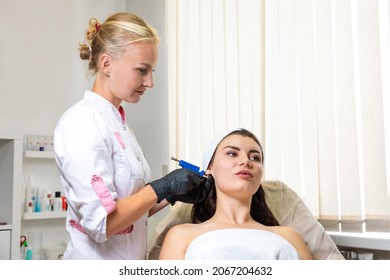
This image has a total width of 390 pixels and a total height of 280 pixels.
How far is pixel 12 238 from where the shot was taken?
2162mm

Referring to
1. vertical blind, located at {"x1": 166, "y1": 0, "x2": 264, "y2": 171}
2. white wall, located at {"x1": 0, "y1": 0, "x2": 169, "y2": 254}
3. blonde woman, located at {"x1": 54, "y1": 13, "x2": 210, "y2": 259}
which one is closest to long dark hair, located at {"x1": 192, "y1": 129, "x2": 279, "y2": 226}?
blonde woman, located at {"x1": 54, "y1": 13, "x2": 210, "y2": 259}

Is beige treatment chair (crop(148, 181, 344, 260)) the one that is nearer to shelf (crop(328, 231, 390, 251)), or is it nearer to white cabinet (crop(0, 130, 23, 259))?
shelf (crop(328, 231, 390, 251))

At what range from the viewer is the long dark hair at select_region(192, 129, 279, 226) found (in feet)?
4.97

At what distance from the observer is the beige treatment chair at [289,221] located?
1427mm

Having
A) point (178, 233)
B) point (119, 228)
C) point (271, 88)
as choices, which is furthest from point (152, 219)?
point (119, 228)

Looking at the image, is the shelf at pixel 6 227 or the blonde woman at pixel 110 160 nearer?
the blonde woman at pixel 110 160

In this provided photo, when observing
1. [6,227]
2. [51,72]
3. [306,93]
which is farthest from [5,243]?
[306,93]

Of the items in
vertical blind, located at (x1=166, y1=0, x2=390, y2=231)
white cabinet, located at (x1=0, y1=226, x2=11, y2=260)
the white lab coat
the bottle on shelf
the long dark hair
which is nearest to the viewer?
the white lab coat

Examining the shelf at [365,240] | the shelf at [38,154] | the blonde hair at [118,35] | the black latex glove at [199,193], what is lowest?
the shelf at [365,240]

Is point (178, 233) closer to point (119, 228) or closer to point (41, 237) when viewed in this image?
point (119, 228)

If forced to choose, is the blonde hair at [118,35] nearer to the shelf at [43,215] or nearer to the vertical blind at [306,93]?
the vertical blind at [306,93]

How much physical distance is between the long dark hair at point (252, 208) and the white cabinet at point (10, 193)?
105 cm

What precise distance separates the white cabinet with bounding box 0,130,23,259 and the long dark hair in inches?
41.4

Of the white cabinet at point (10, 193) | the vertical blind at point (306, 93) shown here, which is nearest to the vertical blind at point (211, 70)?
the vertical blind at point (306, 93)
